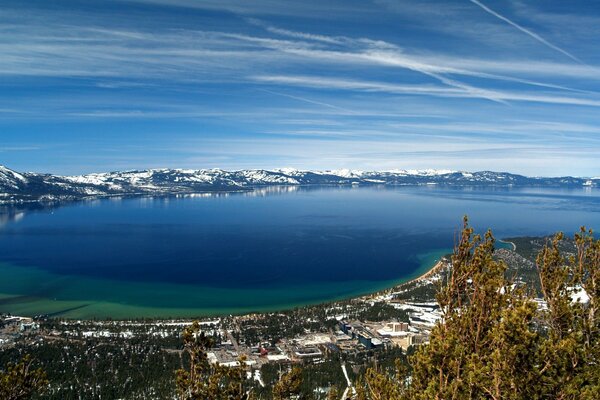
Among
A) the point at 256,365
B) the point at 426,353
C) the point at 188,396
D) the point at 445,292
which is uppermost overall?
the point at 445,292

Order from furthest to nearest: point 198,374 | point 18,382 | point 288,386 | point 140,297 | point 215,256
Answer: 1. point 215,256
2. point 140,297
3. point 288,386
4. point 198,374
5. point 18,382

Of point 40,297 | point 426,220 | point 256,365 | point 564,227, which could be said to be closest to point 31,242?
point 40,297

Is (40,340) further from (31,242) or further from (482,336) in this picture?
(31,242)

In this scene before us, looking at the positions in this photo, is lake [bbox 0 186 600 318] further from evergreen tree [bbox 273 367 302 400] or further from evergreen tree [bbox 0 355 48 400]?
evergreen tree [bbox 0 355 48 400]

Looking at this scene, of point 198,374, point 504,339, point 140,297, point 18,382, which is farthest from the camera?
point 140,297

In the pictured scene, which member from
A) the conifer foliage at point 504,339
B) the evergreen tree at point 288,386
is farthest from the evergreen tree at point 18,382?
the conifer foliage at point 504,339

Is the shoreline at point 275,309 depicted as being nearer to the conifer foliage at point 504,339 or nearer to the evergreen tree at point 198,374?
the evergreen tree at point 198,374

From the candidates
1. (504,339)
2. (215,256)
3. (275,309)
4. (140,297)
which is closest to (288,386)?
(504,339)

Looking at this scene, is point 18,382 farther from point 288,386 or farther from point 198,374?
point 288,386

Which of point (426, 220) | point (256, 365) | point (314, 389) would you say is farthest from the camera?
point (426, 220)
